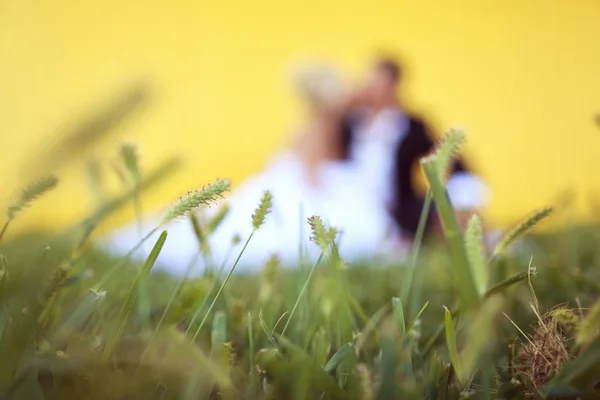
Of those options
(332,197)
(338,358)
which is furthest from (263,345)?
(332,197)

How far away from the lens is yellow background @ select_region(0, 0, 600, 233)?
417 cm

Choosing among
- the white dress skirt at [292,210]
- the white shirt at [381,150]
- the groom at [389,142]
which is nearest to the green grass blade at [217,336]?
the white dress skirt at [292,210]

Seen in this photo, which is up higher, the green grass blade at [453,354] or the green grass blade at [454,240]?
the green grass blade at [454,240]

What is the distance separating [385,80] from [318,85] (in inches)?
19.5

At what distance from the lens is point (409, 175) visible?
3.04m

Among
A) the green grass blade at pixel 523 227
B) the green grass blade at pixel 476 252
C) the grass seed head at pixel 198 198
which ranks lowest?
the grass seed head at pixel 198 198

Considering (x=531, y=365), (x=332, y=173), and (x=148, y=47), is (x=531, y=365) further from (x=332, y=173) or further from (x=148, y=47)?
(x=148, y=47)

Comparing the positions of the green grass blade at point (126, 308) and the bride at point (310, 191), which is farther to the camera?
the bride at point (310, 191)

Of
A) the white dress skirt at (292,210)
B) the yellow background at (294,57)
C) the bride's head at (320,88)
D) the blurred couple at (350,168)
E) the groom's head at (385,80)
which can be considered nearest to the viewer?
the white dress skirt at (292,210)

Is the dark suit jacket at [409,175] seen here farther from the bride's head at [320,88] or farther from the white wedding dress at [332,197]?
the bride's head at [320,88]

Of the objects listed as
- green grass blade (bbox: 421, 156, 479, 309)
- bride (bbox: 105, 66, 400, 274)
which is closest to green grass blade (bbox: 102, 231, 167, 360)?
green grass blade (bbox: 421, 156, 479, 309)

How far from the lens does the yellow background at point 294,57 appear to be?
4.17 metres

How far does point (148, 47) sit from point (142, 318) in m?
4.30

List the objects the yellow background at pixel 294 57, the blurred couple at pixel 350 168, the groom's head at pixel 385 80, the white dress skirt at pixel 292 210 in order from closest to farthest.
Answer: the white dress skirt at pixel 292 210 < the blurred couple at pixel 350 168 < the groom's head at pixel 385 80 < the yellow background at pixel 294 57
